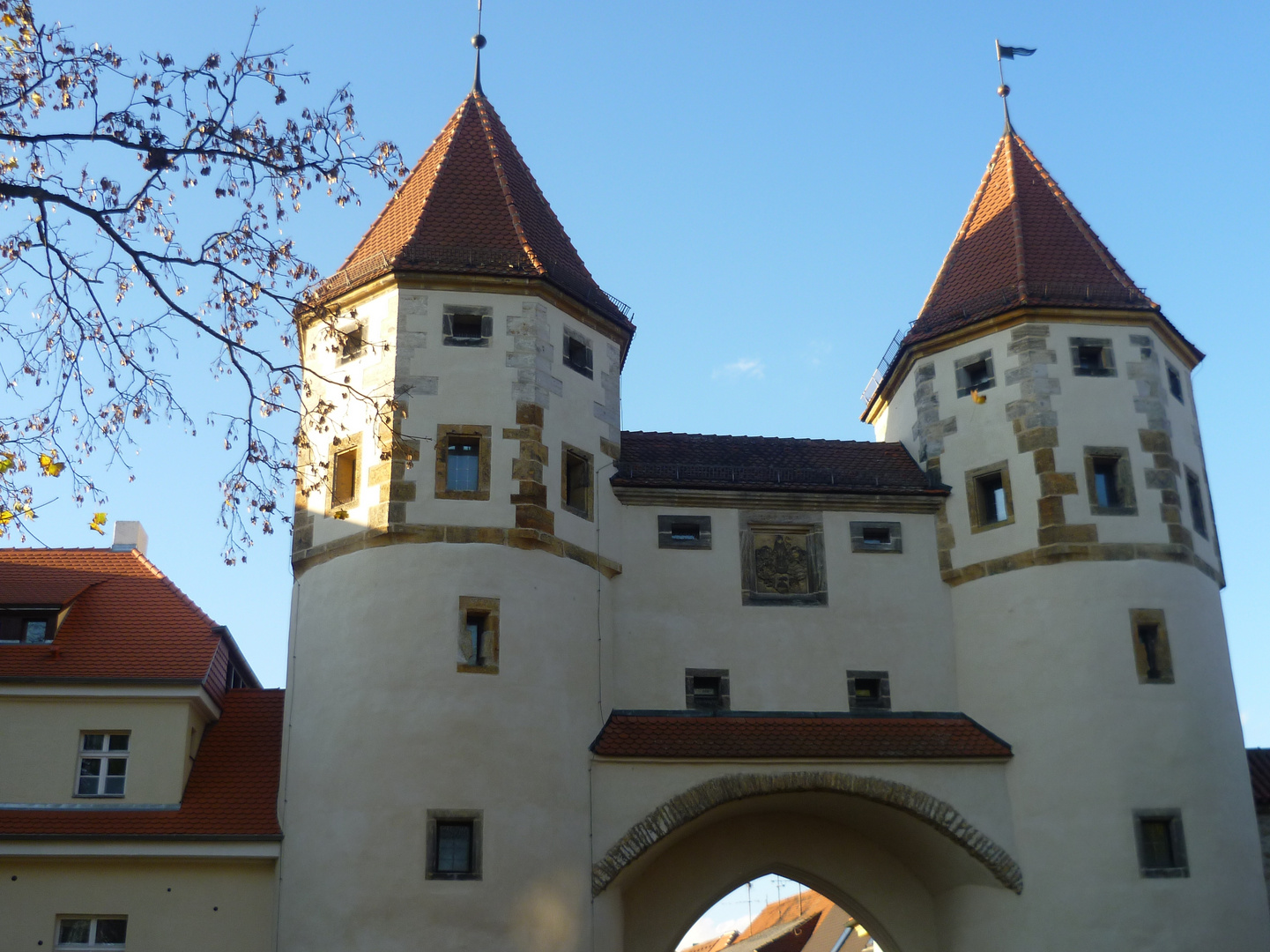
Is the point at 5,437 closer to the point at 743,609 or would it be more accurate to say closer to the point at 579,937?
the point at 579,937

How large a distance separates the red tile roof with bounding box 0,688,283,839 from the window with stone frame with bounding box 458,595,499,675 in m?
3.19

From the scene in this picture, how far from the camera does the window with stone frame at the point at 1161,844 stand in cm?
1995

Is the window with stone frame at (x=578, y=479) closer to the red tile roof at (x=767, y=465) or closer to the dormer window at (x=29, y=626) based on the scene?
the red tile roof at (x=767, y=465)

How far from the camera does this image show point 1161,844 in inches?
794

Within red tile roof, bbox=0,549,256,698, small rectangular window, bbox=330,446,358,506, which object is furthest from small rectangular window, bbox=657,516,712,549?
red tile roof, bbox=0,549,256,698

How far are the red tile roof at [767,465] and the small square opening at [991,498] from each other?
1.98 ft

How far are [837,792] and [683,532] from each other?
4452 millimetres

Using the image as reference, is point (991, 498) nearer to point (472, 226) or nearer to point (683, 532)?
point (683, 532)

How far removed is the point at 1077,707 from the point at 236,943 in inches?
454

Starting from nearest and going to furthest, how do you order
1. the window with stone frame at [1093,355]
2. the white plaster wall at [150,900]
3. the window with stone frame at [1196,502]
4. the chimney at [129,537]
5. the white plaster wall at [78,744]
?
the white plaster wall at [150,900] < the white plaster wall at [78,744] < the window with stone frame at [1196,502] < the window with stone frame at [1093,355] < the chimney at [129,537]

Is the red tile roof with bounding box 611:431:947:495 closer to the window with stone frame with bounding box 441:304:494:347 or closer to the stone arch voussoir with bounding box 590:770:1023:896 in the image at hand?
the window with stone frame with bounding box 441:304:494:347

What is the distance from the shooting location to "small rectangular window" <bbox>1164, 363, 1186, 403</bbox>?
2336 centimetres

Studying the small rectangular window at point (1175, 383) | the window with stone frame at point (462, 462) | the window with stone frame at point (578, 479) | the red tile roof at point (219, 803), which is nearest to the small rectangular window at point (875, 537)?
the window with stone frame at point (578, 479)

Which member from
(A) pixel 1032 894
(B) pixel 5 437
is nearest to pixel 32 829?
(B) pixel 5 437
